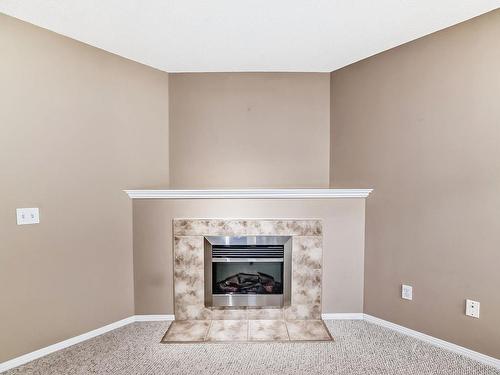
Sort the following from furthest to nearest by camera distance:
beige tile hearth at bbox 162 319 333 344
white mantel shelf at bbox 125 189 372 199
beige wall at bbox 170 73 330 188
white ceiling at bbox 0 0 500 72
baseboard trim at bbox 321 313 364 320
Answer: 1. beige wall at bbox 170 73 330 188
2. baseboard trim at bbox 321 313 364 320
3. white mantel shelf at bbox 125 189 372 199
4. beige tile hearth at bbox 162 319 333 344
5. white ceiling at bbox 0 0 500 72

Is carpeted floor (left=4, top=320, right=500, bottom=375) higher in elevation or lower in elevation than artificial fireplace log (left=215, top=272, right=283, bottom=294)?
lower

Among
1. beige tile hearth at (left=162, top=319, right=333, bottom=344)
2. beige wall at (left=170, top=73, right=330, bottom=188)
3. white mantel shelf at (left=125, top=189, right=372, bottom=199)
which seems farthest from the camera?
beige wall at (left=170, top=73, right=330, bottom=188)

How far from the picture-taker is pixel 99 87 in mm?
2217

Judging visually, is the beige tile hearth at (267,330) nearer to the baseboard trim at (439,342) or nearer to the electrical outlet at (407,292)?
the baseboard trim at (439,342)

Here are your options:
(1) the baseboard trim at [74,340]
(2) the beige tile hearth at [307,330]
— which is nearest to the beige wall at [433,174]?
(2) the beige tile hearth at [307,330]

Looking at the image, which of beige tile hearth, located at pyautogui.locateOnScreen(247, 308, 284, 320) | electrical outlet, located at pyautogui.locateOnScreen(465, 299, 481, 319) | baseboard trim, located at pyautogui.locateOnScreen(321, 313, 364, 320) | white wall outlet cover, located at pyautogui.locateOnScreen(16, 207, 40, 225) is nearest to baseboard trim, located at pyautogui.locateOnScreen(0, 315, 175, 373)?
beige tile hearth, located at pyautogui.locateOnScreen(247, 308, 284, 320)

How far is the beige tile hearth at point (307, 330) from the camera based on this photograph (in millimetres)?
2158

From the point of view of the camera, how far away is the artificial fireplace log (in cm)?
249

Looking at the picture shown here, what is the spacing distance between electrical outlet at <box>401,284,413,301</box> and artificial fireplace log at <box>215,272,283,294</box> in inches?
39.9

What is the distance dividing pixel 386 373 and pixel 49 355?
7.75 feet

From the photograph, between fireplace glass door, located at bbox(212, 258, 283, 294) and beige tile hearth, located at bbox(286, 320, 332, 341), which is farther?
fireplace glass door, located at bbox(212, 258, 283, 294)

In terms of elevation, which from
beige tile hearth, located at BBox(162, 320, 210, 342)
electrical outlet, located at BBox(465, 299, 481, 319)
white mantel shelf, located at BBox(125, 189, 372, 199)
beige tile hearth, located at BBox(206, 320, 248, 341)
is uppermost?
white mantel shelf, located at BBox(125, 189, 372, 199)

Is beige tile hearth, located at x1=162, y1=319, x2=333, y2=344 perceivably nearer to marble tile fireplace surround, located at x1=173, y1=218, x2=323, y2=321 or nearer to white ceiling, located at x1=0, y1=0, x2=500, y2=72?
marble tile fireplace surround, located at x1=173, y1=218, x2=323, y2=321

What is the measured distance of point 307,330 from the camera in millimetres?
2262
